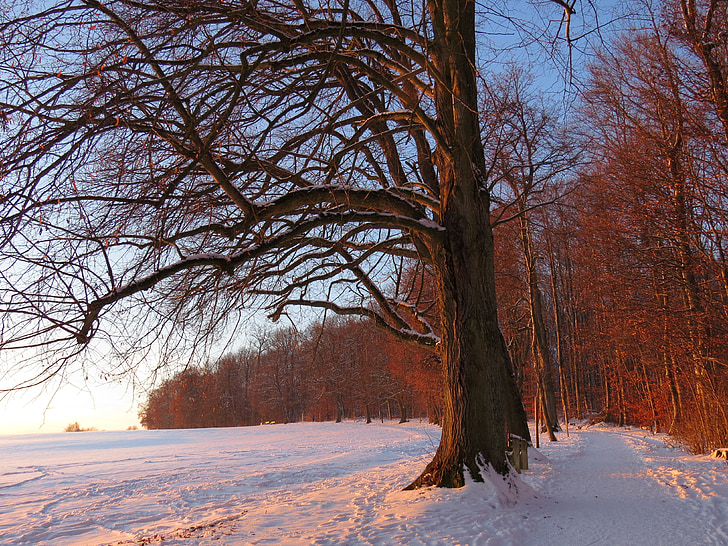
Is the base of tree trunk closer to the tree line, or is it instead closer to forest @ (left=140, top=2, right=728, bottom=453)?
forest @ (left=140, top=2, right=728, bottom=453)

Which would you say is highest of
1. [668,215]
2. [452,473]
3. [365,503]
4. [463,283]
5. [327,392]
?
[668,215]

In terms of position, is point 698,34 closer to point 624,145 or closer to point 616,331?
point 624,145

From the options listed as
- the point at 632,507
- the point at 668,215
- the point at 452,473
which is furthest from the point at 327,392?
the point at 632,507

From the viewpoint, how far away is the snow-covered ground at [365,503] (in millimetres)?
5230

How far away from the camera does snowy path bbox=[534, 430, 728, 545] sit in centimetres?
511

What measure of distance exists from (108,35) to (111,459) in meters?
19.8

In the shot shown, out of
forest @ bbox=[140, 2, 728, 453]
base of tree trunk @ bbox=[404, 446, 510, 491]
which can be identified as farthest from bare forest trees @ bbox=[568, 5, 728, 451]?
base of tree trunk @ bbox=[404, 446, 510, 491]

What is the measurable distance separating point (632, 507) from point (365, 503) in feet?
12.0

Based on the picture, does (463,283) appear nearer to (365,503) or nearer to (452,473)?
(452,473)

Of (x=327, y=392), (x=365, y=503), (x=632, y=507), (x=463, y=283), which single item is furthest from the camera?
(x=327, y=392)

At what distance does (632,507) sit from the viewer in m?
6.34

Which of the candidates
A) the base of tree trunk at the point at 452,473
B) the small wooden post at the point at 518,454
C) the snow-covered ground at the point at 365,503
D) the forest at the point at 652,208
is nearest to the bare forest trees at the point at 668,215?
the forest at the point at 652,208

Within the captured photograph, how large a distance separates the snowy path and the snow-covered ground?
0.02 m

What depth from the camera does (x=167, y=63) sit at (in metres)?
5.25
